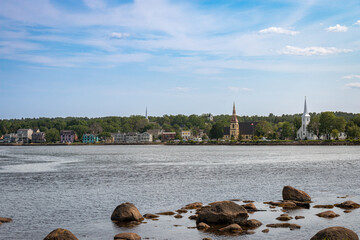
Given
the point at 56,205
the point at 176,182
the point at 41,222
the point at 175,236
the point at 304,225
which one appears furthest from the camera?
the point at 176,182

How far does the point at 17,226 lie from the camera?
2556cm

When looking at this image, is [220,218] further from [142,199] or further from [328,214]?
[142,199]

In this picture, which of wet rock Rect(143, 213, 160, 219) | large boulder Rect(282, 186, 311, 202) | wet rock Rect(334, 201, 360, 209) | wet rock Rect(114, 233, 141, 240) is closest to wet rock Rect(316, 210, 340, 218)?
wet rock Rect(334, 201, 360, 209)

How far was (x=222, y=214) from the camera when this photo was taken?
988 inches

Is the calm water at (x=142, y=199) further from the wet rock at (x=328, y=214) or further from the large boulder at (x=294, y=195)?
the large boulder at (x=294, y=195)

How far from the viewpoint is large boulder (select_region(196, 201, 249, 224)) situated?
2511 centimetres

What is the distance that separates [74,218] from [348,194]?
23.5 meters

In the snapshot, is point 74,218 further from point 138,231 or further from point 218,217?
point 218,217

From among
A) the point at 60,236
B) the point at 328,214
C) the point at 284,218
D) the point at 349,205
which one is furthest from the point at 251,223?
the point at 60,236

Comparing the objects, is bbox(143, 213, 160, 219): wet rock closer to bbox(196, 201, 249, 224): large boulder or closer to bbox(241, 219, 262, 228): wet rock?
bbox(196, 201, 249, 224): large boulder

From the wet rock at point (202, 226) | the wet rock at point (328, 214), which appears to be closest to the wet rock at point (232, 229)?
the wet rock at point (202, 226)

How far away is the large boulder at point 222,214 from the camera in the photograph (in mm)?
25109

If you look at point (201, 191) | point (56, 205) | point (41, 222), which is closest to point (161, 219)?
point (41, 222)

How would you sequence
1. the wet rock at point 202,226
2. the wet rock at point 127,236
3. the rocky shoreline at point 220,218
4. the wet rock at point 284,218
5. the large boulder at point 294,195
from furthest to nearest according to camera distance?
1. the large boulder at point 294,195
2. the wet rock at point 284,218
3. the wet rock at point 202,226
4. the rocky shoreline at point 220,218
5. the wet rock at point 127,236
